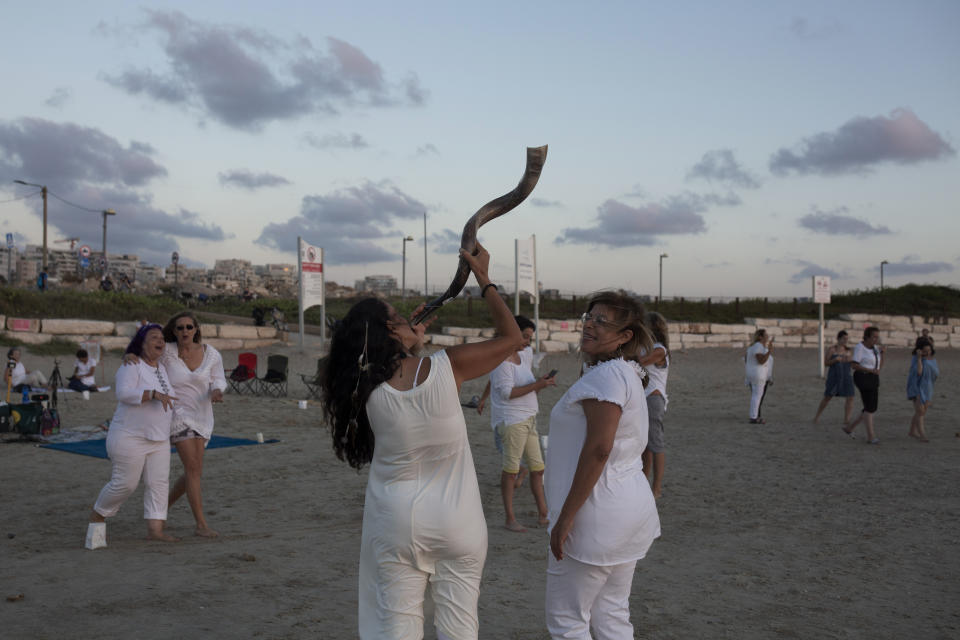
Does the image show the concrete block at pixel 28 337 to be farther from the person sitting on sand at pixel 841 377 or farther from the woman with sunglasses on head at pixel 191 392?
the person sitting on sand at pixel 841 377

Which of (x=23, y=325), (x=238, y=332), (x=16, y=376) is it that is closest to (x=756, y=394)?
(x=16, y=376)

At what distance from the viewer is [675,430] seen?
40.4 ft

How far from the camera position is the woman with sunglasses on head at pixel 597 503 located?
275cm

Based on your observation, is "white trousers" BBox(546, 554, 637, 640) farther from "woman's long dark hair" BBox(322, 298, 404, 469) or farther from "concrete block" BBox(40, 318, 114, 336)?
"concrete block" BBox(40, 318, 114, 336)

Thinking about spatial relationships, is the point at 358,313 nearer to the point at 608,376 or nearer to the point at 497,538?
the point at 608,376

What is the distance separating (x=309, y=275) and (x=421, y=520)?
796 inches

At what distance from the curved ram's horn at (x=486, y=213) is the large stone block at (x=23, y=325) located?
23606 mm

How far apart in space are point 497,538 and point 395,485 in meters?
3.54

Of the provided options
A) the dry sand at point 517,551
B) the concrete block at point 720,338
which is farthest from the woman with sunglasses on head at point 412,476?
the concrete block at point 720,338

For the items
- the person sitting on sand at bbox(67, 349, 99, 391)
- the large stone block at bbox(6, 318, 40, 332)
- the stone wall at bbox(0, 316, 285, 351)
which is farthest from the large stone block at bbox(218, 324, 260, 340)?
the person sitting on sand at bbox(67, 349, 99, 391)

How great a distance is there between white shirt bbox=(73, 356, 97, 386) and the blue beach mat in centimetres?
591

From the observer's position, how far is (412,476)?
2596 mm

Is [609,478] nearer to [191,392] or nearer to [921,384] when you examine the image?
[191,392]

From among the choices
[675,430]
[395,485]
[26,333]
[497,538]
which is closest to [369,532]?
[395,485]
